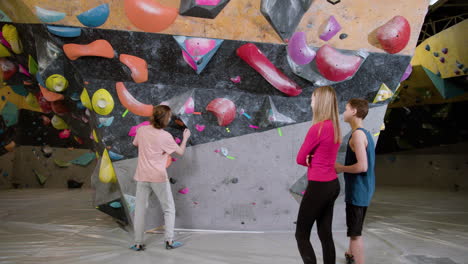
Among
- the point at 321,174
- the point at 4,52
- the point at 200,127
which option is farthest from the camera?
the point at 4,52

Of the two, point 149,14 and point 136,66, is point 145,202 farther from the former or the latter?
point 149,14

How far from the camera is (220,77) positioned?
2873 millimetres

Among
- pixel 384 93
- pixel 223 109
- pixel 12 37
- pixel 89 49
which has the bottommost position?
pixel 223 109

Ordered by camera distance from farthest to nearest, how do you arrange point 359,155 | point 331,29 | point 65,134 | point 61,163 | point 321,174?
point 61,163 < point 65,134 < point 331,29 < point 359,155 < point 321,174

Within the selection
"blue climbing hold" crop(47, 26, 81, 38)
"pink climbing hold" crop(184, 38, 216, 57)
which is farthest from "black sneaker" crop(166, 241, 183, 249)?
"blue climbing hold" crop(47, 26, 81, 38)

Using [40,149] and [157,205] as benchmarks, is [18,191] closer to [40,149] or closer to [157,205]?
[40,149]

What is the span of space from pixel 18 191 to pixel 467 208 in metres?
5.69

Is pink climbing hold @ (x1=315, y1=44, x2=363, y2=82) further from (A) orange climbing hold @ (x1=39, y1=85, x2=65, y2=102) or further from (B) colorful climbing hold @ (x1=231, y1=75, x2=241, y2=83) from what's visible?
(A) orange climbing hold @ (x1=39, y1=85, x2=65, y2=102)

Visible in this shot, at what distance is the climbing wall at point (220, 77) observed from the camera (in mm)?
2672

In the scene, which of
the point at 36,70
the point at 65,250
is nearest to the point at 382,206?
the point at 65,250

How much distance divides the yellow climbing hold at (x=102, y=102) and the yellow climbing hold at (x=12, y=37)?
93 centimetres

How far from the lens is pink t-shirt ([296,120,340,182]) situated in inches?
66.4

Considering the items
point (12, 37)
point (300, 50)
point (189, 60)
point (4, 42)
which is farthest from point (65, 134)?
point (300, 50)

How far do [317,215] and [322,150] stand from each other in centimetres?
29
